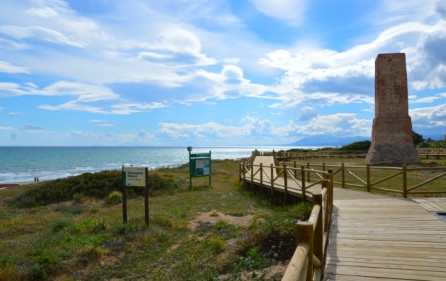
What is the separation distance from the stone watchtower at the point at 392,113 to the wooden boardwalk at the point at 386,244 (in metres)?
19.8

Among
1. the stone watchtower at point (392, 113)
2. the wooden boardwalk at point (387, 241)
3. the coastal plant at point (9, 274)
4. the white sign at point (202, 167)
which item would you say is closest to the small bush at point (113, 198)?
the white sign at point (202, 167)

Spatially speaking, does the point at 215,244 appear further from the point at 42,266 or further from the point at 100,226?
the point at 100,226

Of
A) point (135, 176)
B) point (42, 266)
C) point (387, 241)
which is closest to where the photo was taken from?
point (387, 241)

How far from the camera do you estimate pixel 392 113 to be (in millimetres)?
27297

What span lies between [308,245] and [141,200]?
13.3m

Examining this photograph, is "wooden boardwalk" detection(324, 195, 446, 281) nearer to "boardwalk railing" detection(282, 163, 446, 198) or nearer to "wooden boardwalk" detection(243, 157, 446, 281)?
"wooden boardwalk" detection(243, 157, 446, 281)

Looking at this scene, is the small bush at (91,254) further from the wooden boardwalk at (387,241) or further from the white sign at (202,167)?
the white sign at (202,167)

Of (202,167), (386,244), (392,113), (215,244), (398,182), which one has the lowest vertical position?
(215,244)

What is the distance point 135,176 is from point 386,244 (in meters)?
7.35

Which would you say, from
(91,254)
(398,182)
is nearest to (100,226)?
(91,254)

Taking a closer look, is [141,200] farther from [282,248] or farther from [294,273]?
[294,273]

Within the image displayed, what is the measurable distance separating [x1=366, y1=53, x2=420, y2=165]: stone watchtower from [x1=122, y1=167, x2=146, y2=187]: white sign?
22.6 metres

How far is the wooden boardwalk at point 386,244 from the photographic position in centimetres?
459

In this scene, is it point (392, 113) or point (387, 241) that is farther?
point (392, 113)
